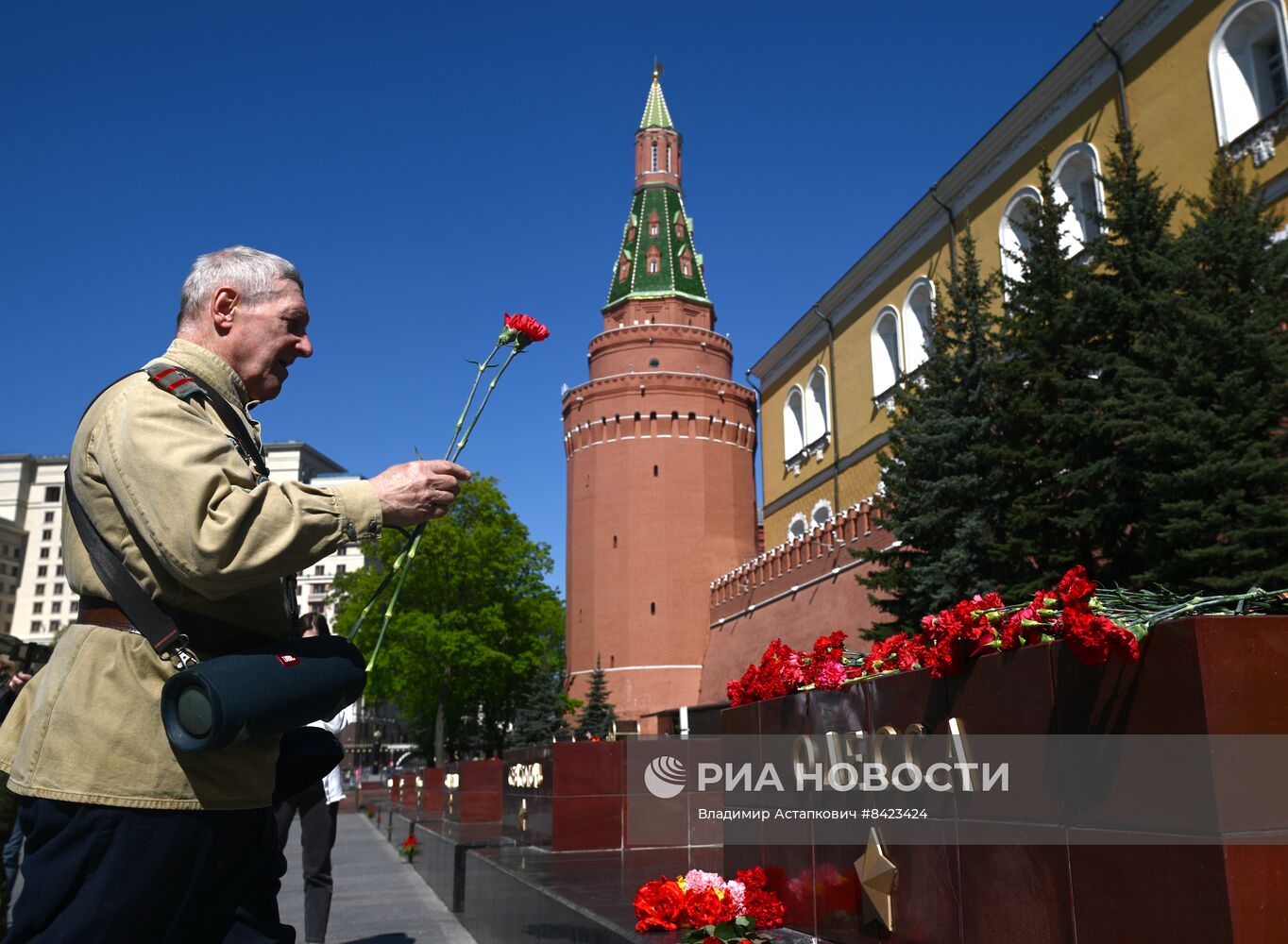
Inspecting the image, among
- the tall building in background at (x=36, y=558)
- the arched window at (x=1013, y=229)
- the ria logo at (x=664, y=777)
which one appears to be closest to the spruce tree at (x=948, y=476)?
the ria logo at (x=664, y=777)

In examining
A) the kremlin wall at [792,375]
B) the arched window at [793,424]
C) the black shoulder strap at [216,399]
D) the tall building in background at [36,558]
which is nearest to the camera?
the black shoulder strap at [216,399]

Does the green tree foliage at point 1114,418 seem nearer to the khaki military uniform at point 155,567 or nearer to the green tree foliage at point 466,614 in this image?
the khaki military uniform at point 155,567

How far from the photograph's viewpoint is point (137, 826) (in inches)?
73.6

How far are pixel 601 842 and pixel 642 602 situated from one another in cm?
2751

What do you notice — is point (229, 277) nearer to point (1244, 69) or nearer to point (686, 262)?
point (1244, 69)

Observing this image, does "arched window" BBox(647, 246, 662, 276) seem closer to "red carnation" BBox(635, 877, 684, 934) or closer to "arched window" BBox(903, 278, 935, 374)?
"arched window" BBox(903, 278, 935, 374)

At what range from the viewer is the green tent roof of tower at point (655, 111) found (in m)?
45.3

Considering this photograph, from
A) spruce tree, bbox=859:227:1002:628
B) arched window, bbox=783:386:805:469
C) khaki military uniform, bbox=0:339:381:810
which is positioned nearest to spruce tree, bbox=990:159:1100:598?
spruce tree, bbox=859:227:1002:628

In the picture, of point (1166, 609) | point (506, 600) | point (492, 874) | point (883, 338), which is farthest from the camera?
point (506, 600)

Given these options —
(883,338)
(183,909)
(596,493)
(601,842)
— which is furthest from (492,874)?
(596,493)

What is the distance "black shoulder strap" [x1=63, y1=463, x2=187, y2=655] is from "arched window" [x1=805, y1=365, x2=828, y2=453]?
30.3m

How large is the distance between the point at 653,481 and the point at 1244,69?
24.1 meters

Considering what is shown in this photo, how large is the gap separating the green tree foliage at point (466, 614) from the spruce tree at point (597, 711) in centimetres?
204

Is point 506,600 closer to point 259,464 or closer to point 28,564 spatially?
point 259,464
